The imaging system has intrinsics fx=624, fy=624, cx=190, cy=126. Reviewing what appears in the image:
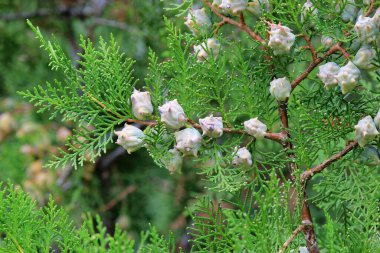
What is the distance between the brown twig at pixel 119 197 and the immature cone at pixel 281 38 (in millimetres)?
1180

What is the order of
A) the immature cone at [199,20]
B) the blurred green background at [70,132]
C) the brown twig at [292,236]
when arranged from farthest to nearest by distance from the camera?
the blurred green background at [70,132] → the immature cone at [199,20] → the brown twig at [292,236]

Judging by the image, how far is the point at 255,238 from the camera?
593 millimetres

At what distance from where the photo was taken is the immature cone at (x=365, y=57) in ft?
2.04

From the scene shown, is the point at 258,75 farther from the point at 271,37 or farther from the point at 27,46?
the point at 27,46

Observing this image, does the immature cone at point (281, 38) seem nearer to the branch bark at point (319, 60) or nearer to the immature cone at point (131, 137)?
the branch bark at point (319, 60)

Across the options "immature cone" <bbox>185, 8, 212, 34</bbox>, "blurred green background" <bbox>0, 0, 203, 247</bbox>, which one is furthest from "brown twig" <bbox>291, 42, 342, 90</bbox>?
"blurred green background" <bbox>0, 0, 203, 247</bbox>

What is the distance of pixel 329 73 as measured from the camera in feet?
2.08

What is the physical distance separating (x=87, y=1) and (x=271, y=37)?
4.62 ft

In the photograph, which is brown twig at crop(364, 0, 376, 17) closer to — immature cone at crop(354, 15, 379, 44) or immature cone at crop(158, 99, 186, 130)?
immature cone at crop(354, 15, 379, 44)

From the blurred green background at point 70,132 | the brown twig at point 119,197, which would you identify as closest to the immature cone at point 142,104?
the blurred green background at point 70,132

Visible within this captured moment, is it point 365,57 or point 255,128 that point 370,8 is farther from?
point 255,128

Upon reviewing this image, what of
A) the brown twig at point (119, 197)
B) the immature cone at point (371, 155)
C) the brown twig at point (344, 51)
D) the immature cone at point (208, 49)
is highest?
the immature cone at point (208, 49)

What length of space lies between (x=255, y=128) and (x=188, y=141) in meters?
0.08

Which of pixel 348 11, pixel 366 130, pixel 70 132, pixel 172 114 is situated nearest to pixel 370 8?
pixel 348 11
